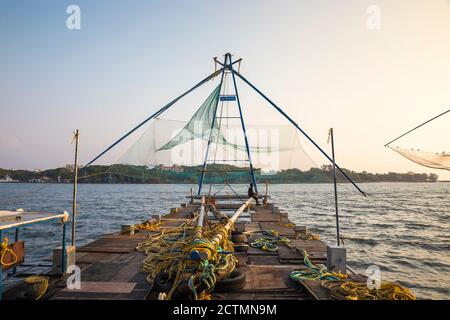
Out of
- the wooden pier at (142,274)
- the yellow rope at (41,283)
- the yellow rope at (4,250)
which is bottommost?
the wooden pier at (142,274)

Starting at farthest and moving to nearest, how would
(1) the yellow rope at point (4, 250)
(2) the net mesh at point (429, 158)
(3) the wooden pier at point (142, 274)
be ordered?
(2) the net mesh at point (429, 158) < (3) the wooden pier at point (142, 274) < (1) the yellow rope at point (4, 250)

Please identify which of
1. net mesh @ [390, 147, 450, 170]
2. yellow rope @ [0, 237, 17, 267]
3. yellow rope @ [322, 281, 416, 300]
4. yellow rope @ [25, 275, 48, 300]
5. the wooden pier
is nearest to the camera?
yellow rope @ [322, 281, 416, 300]

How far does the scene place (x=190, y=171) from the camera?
67.2 ft

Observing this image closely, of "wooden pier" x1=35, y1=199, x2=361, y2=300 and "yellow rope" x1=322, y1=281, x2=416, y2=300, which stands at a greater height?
"yellow rope" x1=322, y1=281, x2=416, y2=300

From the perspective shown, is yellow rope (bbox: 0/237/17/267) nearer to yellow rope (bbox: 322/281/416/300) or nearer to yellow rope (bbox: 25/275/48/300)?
yellow rope (bbox: 25/275/48/300)

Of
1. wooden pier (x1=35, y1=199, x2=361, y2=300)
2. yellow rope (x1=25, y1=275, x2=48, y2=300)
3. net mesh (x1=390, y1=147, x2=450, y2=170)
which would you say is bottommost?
wooden pier (x1=35, y1=199, x2=361, y2=300)

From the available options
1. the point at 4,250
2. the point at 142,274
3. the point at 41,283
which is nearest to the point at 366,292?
the point at 142,274

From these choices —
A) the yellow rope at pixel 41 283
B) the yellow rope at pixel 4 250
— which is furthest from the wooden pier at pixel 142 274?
the yellow rope at pixel 4 250

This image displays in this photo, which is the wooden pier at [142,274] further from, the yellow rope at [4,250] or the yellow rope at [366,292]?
the yellow rope at [4,250]

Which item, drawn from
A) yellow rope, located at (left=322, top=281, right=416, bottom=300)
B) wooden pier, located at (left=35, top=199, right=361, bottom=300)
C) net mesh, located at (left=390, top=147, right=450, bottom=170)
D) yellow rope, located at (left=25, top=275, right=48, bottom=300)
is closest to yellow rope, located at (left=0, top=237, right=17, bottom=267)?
yellow rope, located at (left=25, top=275, right=48, bottom=300)

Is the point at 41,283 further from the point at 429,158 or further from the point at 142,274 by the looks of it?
the point at 429,158

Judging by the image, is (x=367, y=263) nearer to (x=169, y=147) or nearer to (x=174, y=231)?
(x=174, y=231)

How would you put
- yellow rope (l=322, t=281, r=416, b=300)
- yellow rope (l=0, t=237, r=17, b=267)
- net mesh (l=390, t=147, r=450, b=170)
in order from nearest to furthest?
yellow rope (l=322, t=281, r=416, b=300) → yellow rope (l=0, t=237, r=17, b=267) → net mesh (l=390, t=147, r=450, b=170)

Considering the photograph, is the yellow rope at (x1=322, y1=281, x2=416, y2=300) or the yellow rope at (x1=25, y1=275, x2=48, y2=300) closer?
the yellow rope at (x1=322, y1=281, x2=416, y2=300)
